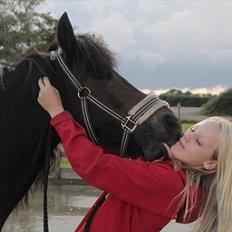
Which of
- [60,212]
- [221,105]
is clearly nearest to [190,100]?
[221,105]

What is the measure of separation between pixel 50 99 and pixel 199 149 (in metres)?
0.72

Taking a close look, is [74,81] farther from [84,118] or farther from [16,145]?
[16,145]

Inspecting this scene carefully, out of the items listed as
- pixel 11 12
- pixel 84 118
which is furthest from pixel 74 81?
pixel 11 12

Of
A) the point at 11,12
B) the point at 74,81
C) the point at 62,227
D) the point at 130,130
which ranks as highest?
the point at 11,12

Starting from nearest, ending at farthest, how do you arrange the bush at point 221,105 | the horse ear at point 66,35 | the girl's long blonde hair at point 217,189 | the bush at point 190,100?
the girl's long blonde hair at point 217,189, the horse ear at point 66,35, the bush at point 221,105, the bush at point 190,100

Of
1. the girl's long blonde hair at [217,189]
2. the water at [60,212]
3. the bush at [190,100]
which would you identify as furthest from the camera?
the bush at [190,100]

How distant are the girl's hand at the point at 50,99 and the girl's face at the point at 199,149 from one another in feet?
1.82

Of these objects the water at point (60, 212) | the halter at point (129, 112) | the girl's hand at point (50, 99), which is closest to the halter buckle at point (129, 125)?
the halter at point (129, 112)

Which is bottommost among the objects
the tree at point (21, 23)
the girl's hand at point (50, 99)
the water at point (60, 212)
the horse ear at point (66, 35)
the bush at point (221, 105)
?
the water at point (60, 212)

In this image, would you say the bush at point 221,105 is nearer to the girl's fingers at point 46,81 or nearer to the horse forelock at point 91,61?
the horse forelock at point 91,61

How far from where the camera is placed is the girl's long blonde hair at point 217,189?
7.88ft

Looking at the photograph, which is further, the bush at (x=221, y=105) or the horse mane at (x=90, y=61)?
the bush at (x=221, y=105)

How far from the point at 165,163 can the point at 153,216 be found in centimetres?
25

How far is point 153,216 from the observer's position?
2.49 meters
